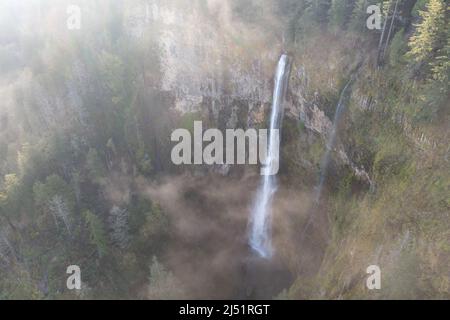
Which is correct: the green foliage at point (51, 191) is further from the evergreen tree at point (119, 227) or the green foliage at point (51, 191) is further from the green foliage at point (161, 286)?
the green foliage at point (161, 286)

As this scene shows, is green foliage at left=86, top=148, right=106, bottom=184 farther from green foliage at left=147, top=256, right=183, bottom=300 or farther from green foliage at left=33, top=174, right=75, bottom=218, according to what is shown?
green foliage at left=147, top=256, right=183, bottom=300

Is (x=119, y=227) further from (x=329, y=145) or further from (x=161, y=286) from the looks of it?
(x=329, y=145)

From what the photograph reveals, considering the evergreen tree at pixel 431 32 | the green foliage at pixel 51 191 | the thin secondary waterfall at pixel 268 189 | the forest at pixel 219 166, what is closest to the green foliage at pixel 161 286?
the forest at pixel 219 166

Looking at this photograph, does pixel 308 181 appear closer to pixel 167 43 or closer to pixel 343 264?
pixel 343 264

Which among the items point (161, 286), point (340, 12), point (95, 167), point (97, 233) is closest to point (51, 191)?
point (95, 167)

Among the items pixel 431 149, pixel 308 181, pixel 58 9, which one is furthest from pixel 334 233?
pixel 58 9

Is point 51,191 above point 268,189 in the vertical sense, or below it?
above
